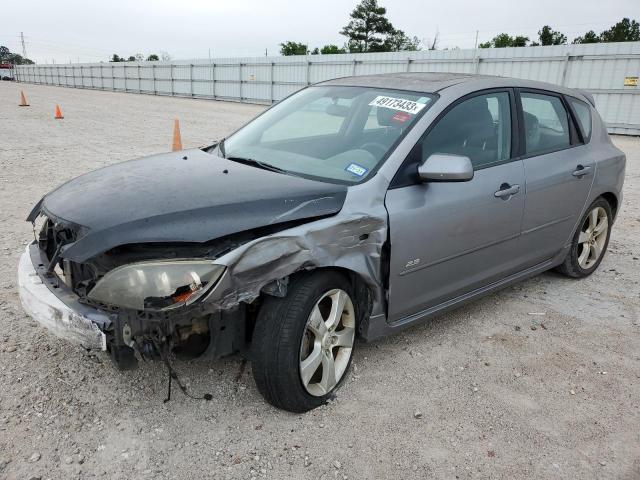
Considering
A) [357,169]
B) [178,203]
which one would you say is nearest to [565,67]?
[357,169]

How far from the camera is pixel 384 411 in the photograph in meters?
2.86

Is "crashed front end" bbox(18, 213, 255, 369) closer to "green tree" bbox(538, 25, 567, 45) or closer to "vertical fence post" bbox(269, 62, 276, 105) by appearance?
"vertical fence post" bbox(269, 62, 276, 105)

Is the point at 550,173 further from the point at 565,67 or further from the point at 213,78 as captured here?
the point at 213,78

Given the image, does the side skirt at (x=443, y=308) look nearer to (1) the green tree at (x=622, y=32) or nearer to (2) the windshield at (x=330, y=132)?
(2) the windshield at (x=330, y=132)

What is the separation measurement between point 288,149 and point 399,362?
1469 mm

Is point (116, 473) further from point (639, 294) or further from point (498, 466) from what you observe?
point (639, 294)

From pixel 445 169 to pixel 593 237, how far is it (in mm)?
2470

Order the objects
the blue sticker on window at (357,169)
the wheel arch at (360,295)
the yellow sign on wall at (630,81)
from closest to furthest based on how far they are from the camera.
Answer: the wheel arch at (360,295) → the blue sticker on window at (357,169) → the yellow sign on wall at (630,81)

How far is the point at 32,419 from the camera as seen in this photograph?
2.66 meters

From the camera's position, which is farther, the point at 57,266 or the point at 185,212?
the point at 57,266

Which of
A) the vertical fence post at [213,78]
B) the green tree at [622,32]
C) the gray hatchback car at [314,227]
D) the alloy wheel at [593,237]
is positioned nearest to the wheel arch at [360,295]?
the gray hatchback car at [314,227]

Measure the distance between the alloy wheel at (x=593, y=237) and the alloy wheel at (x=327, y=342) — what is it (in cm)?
257

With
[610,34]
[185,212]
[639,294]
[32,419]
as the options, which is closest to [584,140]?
[639,294]

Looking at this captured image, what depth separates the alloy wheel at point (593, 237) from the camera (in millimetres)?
4613
